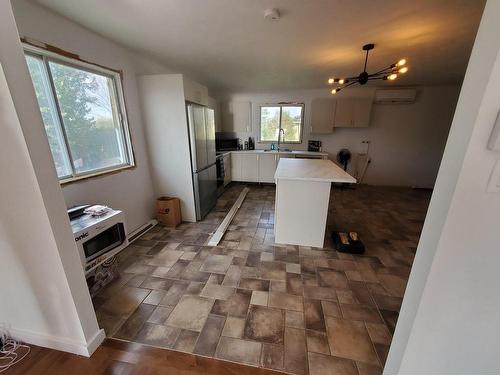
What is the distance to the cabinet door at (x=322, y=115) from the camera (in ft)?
16.0

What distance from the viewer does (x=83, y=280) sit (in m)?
1.31

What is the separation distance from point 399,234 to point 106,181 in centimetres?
401

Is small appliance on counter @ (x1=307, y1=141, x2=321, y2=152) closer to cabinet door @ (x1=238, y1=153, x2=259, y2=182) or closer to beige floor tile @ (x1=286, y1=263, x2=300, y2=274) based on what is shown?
cabinet door @ (x1=238, y1=153, x2=259, y2=182)

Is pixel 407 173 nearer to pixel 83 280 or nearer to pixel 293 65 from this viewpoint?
pixel 293 65

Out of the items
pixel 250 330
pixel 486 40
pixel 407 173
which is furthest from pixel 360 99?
pixel 250 330

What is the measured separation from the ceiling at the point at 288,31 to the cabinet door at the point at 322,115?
1.45 m

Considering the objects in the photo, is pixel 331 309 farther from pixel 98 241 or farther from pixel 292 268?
pixel 98 241

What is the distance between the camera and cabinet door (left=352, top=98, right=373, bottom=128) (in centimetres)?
470

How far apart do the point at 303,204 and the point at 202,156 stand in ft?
5.90

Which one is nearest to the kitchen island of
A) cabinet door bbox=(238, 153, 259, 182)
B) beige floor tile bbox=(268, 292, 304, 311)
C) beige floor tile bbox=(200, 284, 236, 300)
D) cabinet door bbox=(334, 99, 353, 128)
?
beige floor tile bbox=(268, 292, 304, 311)

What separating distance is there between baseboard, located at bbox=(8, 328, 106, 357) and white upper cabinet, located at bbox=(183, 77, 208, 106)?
2.70 meters

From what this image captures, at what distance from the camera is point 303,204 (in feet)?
8.18

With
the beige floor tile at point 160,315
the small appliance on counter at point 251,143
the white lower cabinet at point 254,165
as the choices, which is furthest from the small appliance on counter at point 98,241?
the small appliance on counter at point 251,143

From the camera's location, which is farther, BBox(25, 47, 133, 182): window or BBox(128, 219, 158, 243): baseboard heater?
BBox(128, 219, 158, 243): baseboard heater
